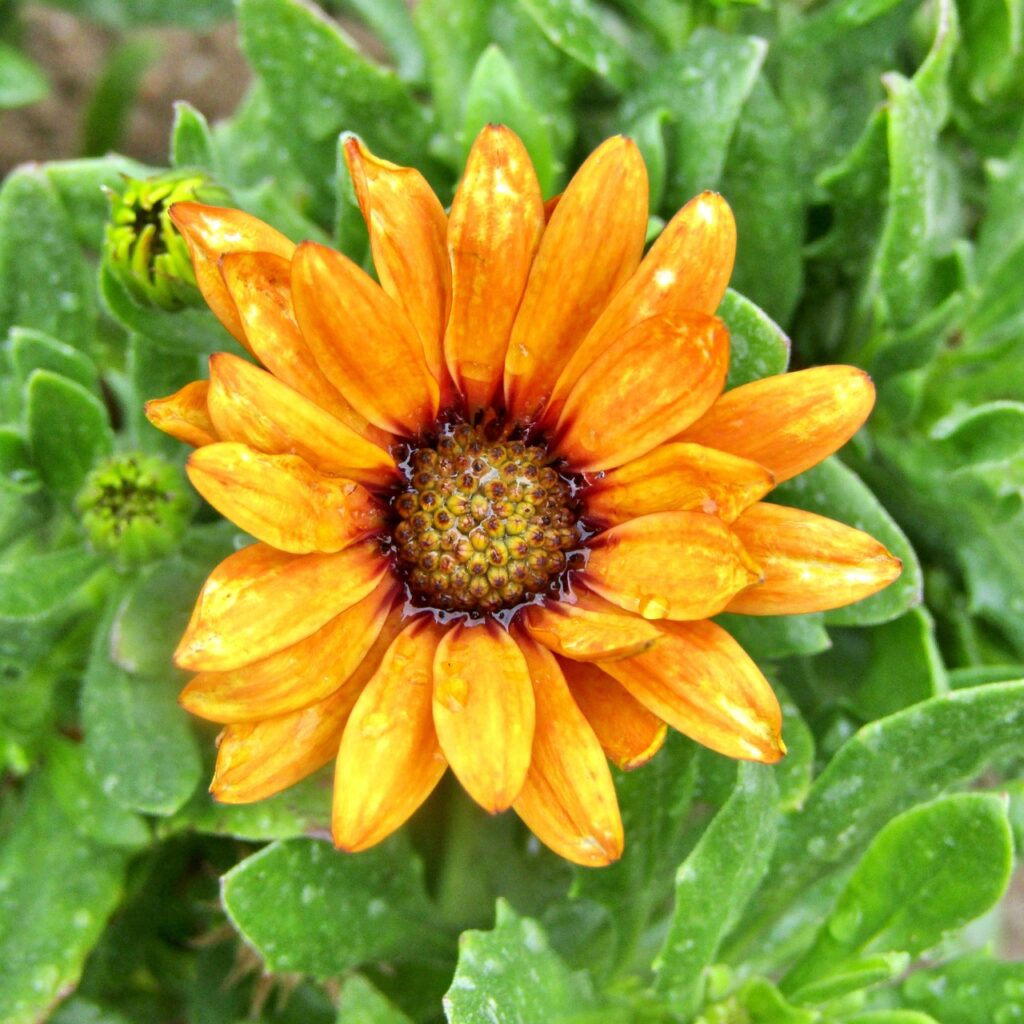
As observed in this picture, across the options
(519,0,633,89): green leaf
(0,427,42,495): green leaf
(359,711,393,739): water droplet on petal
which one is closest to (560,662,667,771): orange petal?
(359,711,393,739): water droplet on petal

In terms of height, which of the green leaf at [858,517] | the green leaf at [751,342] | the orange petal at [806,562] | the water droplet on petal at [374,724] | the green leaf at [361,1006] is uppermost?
the green leaf at [751,342]

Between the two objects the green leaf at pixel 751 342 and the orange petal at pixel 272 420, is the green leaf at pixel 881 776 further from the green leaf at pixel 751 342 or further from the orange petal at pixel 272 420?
the orange petal at pixel 272 420

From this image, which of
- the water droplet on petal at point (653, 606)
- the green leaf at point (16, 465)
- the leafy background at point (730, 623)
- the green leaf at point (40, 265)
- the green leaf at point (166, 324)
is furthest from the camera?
the green leaf at point (40, 265)

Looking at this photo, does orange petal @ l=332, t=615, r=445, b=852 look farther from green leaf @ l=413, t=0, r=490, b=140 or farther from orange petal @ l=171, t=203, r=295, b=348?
green leaf @ l=413, t=0, r=490, b=140

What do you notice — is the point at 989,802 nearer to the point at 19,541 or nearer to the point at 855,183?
the point at 855,183

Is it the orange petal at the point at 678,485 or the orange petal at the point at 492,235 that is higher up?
the orange petal at the point at 492,235

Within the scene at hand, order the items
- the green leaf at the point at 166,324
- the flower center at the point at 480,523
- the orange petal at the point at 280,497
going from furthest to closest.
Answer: the green leaf at the point at 166,324 → the flower center at the point at 480,523 → the orange petal at the point at 280,497

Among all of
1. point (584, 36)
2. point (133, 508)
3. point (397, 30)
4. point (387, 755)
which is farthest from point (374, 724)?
point (397, 30)

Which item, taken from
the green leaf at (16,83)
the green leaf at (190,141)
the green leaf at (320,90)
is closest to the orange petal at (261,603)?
the green leaf at (190,141)
